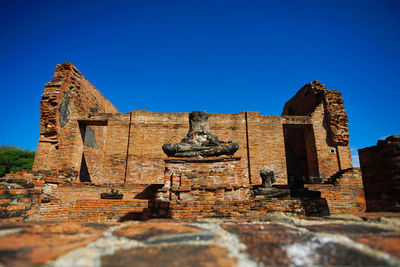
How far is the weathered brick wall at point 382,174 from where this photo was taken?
3943 mm

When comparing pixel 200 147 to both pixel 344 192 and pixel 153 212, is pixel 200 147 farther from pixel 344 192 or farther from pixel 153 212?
pixel 344 192

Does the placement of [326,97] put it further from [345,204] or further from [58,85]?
Answer: [58,85]

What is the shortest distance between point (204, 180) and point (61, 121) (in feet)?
31.5

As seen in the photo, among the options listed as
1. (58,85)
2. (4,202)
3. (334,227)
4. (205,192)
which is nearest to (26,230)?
(334,227)

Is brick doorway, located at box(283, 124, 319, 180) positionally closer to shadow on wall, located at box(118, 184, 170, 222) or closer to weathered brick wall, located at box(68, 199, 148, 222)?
shadow on wall, located at box(118, 184, 170, 222)

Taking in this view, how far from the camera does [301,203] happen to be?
393cm

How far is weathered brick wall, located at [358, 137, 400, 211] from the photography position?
394 centimetres

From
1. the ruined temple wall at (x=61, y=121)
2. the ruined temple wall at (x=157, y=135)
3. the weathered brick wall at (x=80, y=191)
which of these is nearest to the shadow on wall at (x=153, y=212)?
the weathered brick wall at (x=80, y=191)

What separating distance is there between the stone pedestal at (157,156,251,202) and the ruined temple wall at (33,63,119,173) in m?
8.17

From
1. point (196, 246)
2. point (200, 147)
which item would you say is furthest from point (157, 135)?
point (196, 246)

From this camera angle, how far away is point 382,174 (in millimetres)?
4398

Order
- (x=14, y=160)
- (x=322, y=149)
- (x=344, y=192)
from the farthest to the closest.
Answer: (x=14, y=160) → (x=322, y=149) → (x=344, y=192)

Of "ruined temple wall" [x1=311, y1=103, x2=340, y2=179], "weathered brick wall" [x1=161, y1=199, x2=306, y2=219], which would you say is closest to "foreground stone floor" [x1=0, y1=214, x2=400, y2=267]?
"weathered brick wall" [x1=161, y1=199, x2=306, y2=219]

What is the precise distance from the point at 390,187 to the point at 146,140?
1090 centimetres
